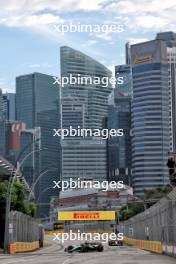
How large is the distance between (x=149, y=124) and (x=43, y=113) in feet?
84.4

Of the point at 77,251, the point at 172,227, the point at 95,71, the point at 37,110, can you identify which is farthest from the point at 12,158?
the point at 172,227

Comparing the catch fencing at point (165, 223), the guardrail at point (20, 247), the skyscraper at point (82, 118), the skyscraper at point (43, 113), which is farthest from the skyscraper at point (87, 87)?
the catch fencing at point (165, 223)

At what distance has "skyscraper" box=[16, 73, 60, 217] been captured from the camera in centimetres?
11256

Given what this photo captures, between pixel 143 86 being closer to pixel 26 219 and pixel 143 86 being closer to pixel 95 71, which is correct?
pixel 95 71

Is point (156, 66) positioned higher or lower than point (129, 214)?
higher

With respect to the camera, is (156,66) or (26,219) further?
(156,66)

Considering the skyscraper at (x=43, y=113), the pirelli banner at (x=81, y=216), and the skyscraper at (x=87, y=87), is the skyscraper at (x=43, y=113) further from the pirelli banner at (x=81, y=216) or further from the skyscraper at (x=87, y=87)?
the pirelli banner at (x=81, y=216)

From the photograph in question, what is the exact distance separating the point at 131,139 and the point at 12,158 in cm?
2735

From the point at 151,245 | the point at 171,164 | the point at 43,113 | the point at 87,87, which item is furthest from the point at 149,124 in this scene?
the point at 171,164

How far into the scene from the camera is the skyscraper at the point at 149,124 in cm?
14166

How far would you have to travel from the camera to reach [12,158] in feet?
496

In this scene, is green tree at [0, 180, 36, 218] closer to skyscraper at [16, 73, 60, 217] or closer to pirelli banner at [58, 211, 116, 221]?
pirelli banner at [58, 211, 116, 221]

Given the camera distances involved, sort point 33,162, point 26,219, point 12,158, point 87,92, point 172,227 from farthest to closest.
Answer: point 12,158 < point 33,162 < point 87,92 < point 26,219 < point 172,227

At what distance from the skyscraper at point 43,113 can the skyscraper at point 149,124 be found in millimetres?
18002
